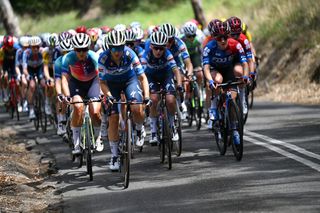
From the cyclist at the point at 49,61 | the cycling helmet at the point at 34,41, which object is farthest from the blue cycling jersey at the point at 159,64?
the cycling helmet at the point at 34,41

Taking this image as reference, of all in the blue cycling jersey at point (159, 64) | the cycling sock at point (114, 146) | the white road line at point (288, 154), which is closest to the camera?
the white road line at point (288, 154)

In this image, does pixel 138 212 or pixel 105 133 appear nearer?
pixel 138 212

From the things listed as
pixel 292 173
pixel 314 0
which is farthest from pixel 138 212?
pixel 314 0

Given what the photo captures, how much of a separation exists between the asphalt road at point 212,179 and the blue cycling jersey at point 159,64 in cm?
139

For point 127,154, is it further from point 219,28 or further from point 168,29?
point 168,29

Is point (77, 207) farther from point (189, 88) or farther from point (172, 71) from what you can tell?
point (189, 88)

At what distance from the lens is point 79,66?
14.2m

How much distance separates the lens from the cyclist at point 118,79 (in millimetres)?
12750

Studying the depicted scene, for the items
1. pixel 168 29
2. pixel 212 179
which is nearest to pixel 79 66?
pixel 168 29

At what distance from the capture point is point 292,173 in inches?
462

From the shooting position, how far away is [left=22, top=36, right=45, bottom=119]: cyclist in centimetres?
2123

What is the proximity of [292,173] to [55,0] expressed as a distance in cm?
4931

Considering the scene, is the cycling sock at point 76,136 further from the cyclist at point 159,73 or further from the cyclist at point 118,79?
the cyclist at point 159,73

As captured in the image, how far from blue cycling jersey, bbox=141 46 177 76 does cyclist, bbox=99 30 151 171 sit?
4.44 ft
